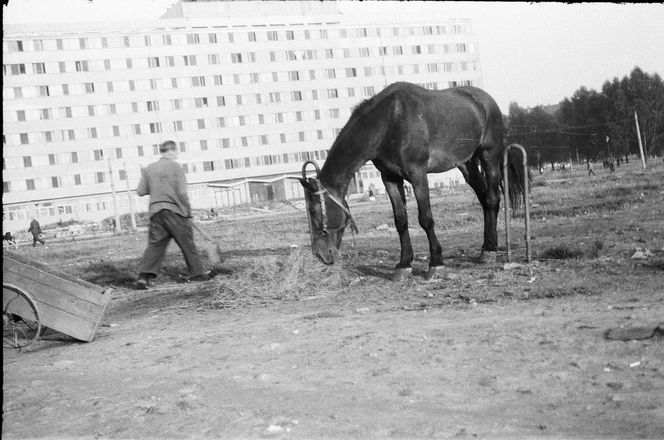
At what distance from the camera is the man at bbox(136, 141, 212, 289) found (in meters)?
9.27

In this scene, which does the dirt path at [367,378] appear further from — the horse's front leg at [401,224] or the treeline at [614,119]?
the treeline at [614,119]

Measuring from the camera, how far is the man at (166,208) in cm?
927

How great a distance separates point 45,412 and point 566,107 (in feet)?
308

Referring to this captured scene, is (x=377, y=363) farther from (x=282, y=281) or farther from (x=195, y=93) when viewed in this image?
(x=195, y=93)

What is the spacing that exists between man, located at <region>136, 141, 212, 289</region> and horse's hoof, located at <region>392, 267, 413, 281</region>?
2979mm

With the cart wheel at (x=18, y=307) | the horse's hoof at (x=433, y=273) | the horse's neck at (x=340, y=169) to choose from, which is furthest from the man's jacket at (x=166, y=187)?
the horse's hoof at (x=433, y=273)

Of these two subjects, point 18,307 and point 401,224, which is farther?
point 401,224

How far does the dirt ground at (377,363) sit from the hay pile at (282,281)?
0.08 metres

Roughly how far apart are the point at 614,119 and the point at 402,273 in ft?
261

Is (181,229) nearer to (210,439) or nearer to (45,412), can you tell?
(45,412)

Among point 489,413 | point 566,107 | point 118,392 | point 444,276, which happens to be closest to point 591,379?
point 489,413

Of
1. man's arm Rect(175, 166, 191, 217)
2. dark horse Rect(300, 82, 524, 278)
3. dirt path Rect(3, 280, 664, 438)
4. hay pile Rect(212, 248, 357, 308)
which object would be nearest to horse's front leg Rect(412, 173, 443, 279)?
dark horse Rect(300, 82, 524, 278)

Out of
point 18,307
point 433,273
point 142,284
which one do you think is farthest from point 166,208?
point 433,273

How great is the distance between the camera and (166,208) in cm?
927
